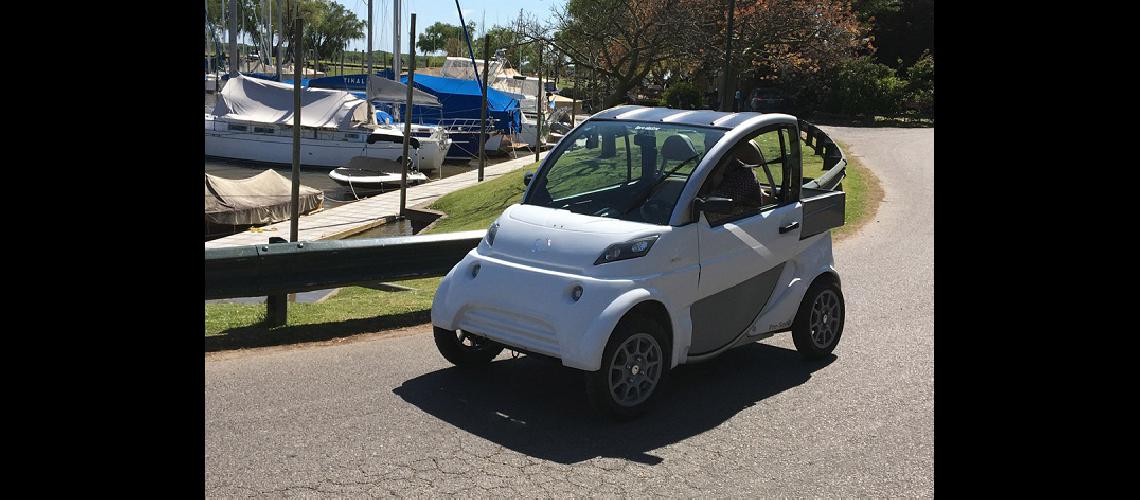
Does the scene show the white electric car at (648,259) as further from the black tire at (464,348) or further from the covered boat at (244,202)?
the covered boat at (244,202)

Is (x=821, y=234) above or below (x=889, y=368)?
above

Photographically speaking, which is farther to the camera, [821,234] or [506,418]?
[821,234]

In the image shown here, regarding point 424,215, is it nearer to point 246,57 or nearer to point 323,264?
point 323,264

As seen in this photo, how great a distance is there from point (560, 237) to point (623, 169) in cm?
100

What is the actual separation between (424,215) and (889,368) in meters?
17.8

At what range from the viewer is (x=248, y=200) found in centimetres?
2525

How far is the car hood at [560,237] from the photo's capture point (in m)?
6.73

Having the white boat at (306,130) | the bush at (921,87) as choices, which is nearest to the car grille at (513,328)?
the white boat at (306,130)

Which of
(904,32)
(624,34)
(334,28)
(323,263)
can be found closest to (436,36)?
(334,28)
